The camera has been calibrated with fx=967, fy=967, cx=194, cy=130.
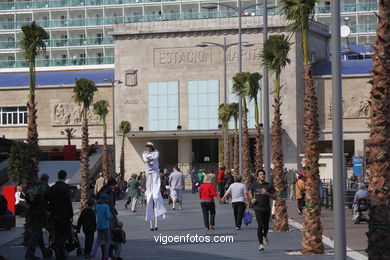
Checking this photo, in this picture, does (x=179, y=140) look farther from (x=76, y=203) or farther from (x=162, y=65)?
(x=76, y=203)

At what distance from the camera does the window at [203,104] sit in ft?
281

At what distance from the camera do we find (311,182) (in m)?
22.2

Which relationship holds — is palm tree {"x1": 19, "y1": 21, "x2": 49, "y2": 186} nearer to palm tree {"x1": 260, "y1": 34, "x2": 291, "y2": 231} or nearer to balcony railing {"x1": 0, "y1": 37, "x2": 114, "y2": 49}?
palm tree {"x1": 260, "y1": 34, "x2": 291, "y2": 231}

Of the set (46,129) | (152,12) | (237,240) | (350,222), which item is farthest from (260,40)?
(237,240)

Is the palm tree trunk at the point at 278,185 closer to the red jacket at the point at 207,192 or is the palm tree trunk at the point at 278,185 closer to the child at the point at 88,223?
the red jacket at the point at 207,192

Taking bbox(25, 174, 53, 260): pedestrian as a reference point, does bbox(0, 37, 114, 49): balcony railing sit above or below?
above

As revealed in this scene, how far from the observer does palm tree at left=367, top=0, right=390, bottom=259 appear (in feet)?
44.0

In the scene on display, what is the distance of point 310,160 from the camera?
73.5 ft

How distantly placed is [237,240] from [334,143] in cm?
1044

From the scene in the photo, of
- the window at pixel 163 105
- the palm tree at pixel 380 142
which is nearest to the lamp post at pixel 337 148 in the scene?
the palm tree at pixel 380 142

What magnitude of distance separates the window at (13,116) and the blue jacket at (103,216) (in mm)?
74369

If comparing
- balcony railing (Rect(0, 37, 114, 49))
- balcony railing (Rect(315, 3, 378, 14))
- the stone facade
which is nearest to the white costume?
the stone facade

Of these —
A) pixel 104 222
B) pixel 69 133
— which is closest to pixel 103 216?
pixel 104 222

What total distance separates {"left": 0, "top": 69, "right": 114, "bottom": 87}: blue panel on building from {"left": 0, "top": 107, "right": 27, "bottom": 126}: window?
2.58m
